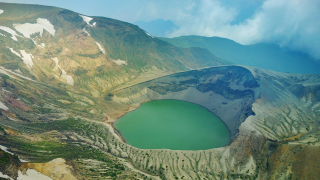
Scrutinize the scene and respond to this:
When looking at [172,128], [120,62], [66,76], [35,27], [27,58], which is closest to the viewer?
[172,128]

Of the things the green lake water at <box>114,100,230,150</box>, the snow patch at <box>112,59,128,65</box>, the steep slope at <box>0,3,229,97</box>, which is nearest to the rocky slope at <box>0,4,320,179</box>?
the steep slope at <box>0,3,229,97</box>

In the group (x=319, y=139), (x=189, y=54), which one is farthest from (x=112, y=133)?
(x=189, y=54)

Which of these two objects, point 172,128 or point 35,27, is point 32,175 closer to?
point 172,128

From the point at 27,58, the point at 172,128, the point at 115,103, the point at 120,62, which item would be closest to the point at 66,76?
the point at 27,58

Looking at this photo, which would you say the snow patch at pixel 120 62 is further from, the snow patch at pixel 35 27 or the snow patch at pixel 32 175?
the snow patch at pixel 32 175

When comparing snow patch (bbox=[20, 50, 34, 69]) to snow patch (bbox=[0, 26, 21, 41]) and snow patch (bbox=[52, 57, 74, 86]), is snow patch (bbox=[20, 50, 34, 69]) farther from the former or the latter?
snow patch (bbox=[52, 57, 74, 86])

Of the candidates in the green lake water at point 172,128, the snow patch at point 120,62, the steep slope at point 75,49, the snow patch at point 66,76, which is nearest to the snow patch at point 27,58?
the steep slope at point 75,49

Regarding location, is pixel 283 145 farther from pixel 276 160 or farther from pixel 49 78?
pixel 49 78
